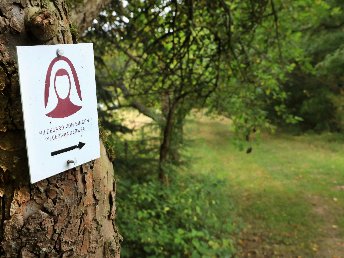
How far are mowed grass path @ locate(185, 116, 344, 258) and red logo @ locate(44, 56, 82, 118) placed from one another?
532cm

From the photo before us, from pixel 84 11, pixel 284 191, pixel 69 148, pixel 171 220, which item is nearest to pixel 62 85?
pixel 69 148

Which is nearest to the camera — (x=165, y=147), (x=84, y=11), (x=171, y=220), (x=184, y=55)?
(x=84, y=11)

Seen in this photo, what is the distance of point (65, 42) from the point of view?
1.06 m

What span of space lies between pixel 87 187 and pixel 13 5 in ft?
1.62

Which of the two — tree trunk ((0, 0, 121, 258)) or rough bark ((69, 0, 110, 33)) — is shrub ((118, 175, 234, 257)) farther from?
tree trunk ((0, 0, 121, 258))

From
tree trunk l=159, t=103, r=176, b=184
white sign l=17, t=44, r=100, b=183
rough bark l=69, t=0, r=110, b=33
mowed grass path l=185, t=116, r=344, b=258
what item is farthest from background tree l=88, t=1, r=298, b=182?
white sign l=17, t=44, r=100, b=183

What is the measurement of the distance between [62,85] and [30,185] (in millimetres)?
260

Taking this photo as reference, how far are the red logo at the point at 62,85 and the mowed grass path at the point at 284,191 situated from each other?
5.32 metres

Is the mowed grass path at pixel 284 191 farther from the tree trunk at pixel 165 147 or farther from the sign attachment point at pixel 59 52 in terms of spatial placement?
the sign attachment point at pixel 59 52

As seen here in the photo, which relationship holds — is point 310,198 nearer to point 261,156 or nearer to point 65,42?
point 261,156

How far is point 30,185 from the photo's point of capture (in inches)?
38.8

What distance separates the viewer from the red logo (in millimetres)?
975

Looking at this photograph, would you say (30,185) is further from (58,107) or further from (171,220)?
(171,220)

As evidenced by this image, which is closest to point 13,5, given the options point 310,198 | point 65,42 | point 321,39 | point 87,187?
point 65,42
